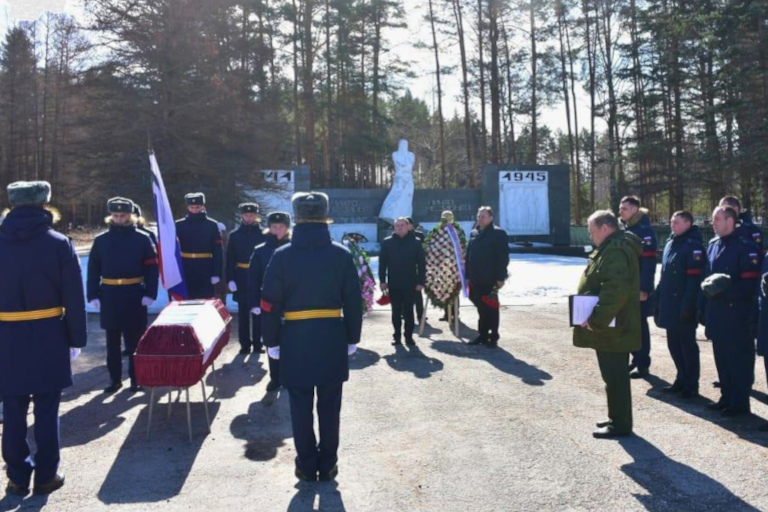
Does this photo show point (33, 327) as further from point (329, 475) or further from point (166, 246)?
point (166, 246)

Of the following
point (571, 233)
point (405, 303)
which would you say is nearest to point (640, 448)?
point (405, 303)

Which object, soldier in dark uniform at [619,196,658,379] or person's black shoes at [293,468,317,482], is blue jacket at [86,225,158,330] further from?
soldier in dark uniform at [619,196,658,379]

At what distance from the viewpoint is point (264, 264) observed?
7.40 m

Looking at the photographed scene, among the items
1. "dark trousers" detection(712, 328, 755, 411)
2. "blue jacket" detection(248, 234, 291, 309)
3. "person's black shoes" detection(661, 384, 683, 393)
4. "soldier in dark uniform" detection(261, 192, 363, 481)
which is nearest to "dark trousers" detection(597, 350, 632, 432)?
"dark trousers" detection(712, 328, 755, 411)

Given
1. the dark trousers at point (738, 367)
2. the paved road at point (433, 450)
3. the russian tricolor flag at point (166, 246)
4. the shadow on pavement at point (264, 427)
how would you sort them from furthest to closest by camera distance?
the russian tricolor flag at point (166, 246) → the dark trousers at point (738, 367) → the shadow on pavement at point (264, 427) → the paved road at point (433, 450)

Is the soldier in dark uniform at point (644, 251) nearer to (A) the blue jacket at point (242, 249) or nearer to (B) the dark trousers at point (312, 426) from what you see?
(B) the dark trousers at point (312, 426)

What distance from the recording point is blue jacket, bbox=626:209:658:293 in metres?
7.15

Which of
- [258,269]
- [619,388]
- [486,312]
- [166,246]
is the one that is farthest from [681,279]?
[166,246]

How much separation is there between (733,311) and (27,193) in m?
5.87

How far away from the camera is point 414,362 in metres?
8.38

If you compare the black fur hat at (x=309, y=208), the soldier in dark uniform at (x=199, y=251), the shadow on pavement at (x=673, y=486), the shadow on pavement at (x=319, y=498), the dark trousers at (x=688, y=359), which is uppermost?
the black fur hat at (x=309, y=208)

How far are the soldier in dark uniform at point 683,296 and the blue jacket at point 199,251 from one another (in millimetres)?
5459

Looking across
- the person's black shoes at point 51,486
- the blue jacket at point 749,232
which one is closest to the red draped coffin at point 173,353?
the person's black shoes at point 51,486

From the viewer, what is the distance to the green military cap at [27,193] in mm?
4409
